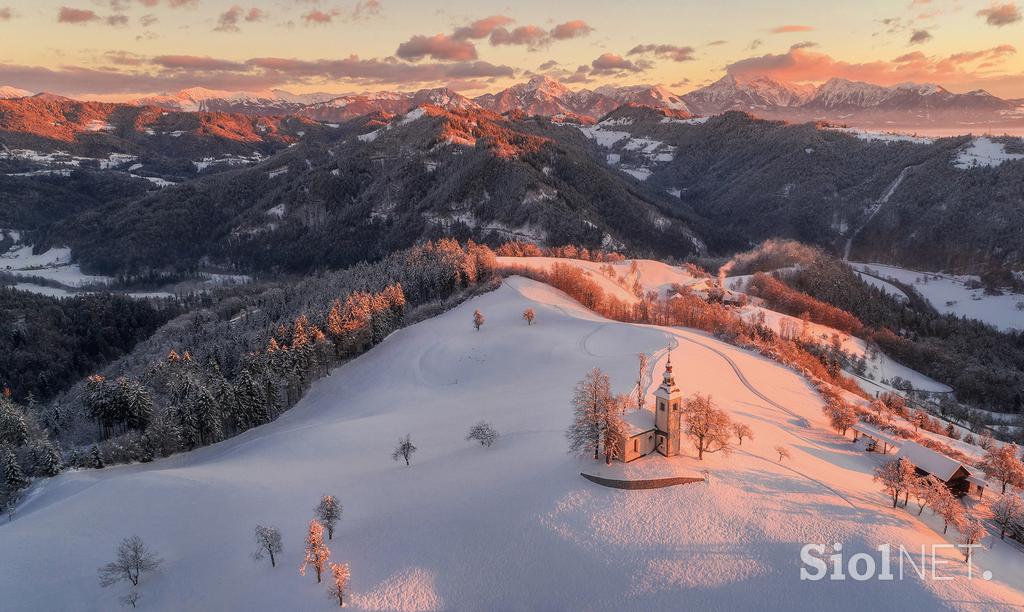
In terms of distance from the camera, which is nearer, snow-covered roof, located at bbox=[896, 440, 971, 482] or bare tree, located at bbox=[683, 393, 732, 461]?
bare tree, located at bbox=[683, 393, 732, 461]

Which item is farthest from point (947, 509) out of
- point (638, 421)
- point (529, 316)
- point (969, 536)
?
point (529, 316)

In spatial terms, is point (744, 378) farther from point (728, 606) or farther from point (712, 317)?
point (728, 606)

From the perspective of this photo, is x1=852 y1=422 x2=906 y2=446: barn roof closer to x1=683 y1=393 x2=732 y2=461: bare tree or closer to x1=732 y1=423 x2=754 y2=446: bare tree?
x1=732 y1=423 x2=754 y2=446: bare tree

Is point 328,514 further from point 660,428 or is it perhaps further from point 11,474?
point 11,474

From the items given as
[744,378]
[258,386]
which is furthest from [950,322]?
[258,386]

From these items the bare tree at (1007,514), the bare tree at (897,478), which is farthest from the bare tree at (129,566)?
the bare tree at (1007,514)

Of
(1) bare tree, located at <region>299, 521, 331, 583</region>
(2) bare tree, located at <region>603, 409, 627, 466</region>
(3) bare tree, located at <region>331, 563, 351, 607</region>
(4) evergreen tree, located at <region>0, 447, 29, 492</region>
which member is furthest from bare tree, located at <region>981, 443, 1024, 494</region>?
(4) evergreen tree, located at <region>0, 447, 29, 492</region>
